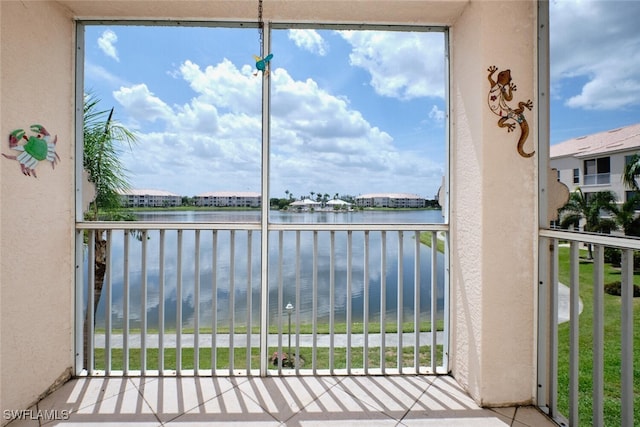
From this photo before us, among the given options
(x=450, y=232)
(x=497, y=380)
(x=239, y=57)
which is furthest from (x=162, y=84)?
(x=497, y=380)

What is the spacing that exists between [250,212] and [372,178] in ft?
2.82

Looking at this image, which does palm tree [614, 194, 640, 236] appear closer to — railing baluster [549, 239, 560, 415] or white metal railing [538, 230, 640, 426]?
white metal railing [538, 230, 640, 426]

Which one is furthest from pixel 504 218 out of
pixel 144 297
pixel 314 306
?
pixel 144 297

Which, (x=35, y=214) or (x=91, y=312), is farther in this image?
(x=91, y=312)

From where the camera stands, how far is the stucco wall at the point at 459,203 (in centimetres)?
174

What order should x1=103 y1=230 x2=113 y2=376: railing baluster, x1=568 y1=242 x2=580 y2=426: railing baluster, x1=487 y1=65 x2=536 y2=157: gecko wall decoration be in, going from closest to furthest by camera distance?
x1=568 y1=242 x2=580 y2=426: railing baluster → x1=487 y1=65 x2=536 y2=157: gecko wall decoration → x1=103 y1=230 x2=113 y2=376: railing baluster

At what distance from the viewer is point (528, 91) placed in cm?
182

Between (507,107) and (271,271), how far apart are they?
169 centimetres

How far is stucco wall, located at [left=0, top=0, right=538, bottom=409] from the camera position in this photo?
174cm

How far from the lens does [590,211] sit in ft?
5.04

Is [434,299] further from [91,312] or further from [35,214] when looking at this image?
[35,214]

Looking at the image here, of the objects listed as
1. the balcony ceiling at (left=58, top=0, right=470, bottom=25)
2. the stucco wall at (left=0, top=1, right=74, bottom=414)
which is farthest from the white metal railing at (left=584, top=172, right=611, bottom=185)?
the stucco wall at (left=0, top=1, right=74, bottom=414)

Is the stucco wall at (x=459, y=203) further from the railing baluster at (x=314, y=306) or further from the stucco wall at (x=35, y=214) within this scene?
the railing baluster at (x=314, y=306)

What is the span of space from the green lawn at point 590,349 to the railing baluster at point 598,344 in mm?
33
